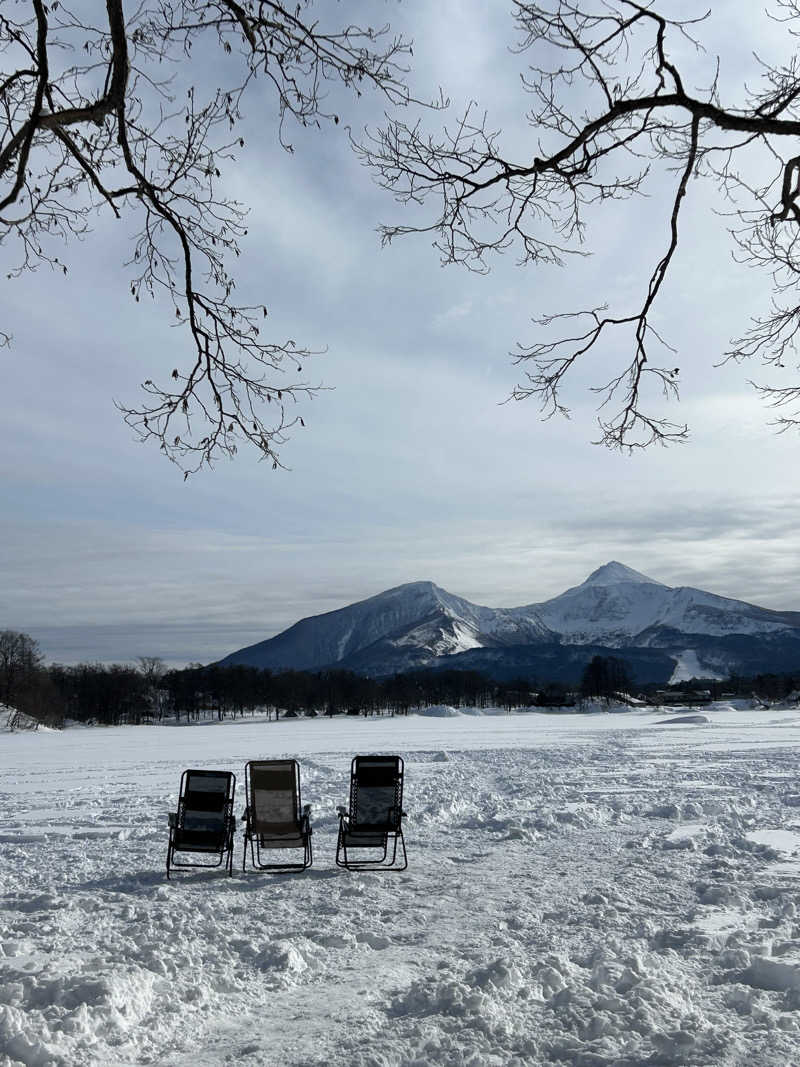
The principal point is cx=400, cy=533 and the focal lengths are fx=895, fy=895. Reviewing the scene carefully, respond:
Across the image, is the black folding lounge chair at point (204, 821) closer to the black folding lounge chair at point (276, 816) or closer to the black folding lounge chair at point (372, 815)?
the black folding lounge chair at point (276, 816)

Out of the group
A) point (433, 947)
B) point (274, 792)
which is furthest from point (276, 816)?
point (433, 947)

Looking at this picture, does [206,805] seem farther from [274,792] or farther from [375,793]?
[375,793]

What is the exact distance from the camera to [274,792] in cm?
799

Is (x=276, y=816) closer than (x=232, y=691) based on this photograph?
Yes

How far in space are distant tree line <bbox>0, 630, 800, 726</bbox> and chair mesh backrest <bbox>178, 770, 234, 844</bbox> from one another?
74.0 metres

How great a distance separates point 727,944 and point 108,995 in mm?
3248

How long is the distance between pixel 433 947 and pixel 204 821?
309 cm

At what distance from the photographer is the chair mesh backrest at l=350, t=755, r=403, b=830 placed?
305 inches

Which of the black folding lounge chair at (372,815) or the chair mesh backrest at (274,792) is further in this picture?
the chair mesh backrest at (274,792)

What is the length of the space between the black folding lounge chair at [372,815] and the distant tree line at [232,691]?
74.3 metres

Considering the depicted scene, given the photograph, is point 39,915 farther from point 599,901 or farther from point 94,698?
point 94,698

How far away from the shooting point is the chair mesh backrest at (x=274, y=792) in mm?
7883

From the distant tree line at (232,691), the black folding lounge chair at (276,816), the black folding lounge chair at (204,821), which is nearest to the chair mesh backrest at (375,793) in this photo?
the black folding lounge chair at (276,816)

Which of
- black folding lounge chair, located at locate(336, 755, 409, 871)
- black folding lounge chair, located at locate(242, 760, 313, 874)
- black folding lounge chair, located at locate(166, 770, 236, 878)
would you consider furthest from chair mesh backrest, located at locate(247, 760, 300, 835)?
black folding lounge chair, located at locate(336, 755, 409, 871)
